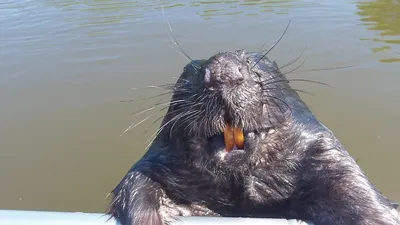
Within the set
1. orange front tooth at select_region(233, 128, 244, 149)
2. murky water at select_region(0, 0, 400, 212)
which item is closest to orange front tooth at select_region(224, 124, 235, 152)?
orange front tooth at select_region(233, 128, 244, 149)

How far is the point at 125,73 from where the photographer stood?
7.55 metres

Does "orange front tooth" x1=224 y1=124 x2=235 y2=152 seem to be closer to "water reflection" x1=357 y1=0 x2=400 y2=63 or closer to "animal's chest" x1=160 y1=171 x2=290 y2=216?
"animal's chest" x1=160 y1=171 x2=290 y2=216

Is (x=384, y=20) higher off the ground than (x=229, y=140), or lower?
lower

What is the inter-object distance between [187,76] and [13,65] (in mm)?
5666

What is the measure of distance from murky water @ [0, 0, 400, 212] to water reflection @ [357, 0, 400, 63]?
0.06 ft

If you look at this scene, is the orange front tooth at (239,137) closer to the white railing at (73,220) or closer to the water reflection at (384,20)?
the white railing at (73,220)

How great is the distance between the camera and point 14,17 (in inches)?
415

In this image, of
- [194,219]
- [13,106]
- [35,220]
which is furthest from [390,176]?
[13,106]

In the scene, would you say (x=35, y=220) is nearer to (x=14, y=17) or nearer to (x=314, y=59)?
(x=314, y=59)

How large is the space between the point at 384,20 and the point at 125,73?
442 cm

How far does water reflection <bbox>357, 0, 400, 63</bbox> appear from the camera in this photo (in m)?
7.83

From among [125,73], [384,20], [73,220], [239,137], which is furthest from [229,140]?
[384,20]

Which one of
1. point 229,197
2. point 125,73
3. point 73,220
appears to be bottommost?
point 125,73

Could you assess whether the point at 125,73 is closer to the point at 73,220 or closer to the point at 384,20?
the point at 384,20
